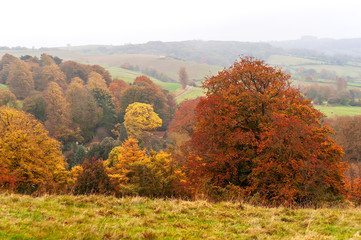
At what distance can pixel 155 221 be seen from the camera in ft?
28.9

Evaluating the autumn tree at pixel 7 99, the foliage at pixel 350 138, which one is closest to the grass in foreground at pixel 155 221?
the foliage at pixel 350 138

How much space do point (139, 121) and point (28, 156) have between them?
39486 millimetres

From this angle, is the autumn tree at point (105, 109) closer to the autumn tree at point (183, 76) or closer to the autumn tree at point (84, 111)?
the autumn tree at point (84, 111)

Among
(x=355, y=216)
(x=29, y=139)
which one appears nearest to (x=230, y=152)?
(x=355, y=216)

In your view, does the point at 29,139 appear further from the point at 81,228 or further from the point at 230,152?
the point at 81,228

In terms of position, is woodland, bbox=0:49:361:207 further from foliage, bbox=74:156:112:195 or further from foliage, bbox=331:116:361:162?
foliage, bbox=331:116:361:162

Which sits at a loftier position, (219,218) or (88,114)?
(219,218)

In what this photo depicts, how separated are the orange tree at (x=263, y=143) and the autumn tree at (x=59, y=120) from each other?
51.0m

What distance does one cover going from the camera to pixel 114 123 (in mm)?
77688

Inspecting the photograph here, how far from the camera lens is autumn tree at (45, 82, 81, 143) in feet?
209

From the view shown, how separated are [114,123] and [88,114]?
9.17 metres

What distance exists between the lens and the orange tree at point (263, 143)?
54.2ft

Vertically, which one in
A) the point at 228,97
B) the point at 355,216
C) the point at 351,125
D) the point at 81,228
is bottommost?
the point at 351,125

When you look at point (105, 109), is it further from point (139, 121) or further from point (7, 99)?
point (7, 99)
